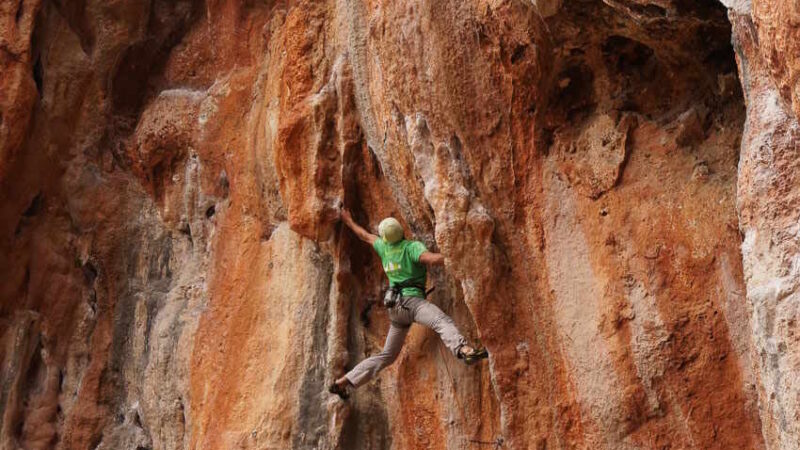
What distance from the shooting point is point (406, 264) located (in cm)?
761

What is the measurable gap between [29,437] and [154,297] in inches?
78.6

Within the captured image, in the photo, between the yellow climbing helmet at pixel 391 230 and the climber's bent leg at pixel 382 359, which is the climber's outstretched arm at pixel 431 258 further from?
the climber's bent leg at pixel 382 359

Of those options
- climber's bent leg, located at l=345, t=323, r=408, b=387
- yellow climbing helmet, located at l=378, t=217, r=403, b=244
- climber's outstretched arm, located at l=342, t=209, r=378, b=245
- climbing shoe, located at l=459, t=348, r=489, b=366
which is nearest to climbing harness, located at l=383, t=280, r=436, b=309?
climber's bent leg, located at l=345, t=323, r=408, b=387

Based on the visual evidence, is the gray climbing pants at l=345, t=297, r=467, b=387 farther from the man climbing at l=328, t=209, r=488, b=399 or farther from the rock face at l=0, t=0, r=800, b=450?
the rock face at l=0, t=0, r=800, b=450

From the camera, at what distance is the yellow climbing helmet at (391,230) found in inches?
299

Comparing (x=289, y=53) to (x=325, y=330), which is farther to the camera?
(x=289, y=53)

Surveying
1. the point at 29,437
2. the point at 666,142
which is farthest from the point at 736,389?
the point at 29,437

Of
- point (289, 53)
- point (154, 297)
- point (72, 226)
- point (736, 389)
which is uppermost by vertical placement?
point (289, 53)

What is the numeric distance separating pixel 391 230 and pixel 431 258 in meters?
0.42

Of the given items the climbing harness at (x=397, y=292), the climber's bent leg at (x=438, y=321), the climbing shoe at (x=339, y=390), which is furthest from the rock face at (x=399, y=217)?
the climbing harness at (x=397, y=292)

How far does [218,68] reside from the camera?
33.9 feet

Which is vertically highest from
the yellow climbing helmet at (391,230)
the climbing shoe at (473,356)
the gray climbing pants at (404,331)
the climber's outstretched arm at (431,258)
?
the yellow climbing helmet at (391,230)

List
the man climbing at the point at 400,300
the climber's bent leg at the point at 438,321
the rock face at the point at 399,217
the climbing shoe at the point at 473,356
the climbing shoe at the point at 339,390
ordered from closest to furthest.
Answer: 1. the rock face at the point at 399,217
2. the climbing shoe at the point at 473,356
3. the climber's bent leg at the point at 438,321
4. the man climbing at the point at 400,300
5. the climbing shoe at the point at 339,390

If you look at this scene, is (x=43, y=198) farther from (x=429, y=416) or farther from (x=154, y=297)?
(x=429, y=416)
